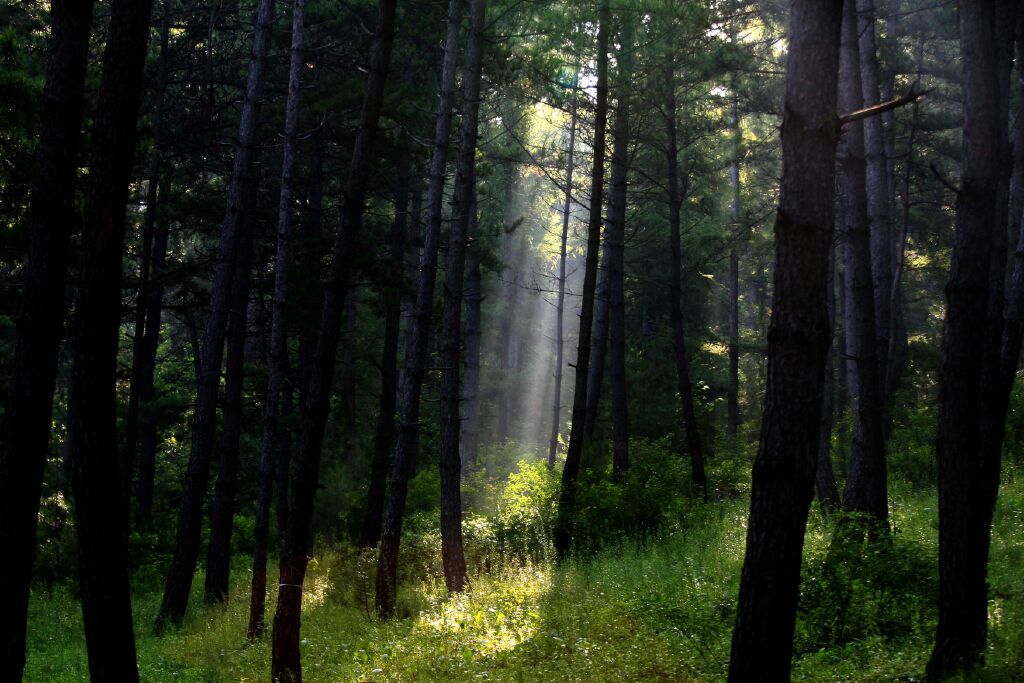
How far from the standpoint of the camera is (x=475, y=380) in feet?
72.7

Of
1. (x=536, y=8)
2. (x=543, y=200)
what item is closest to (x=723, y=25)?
(x=536, y=8)

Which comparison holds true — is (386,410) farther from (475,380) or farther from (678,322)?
(678,322)

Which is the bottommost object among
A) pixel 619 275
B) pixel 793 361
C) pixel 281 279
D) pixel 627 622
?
pixel 627 622

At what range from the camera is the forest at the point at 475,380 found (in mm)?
6809

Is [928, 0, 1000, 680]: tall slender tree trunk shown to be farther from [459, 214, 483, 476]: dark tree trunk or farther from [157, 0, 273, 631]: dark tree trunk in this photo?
[459, 214, 483, 476]: dark tree trunk

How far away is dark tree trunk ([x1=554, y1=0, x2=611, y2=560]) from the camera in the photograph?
15570 millimetres

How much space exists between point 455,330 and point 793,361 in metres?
8.98

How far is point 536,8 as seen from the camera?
14.6 metres

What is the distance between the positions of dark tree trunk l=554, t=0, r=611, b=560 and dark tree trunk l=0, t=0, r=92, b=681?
9330 millimetres

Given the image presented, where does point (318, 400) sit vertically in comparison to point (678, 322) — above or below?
below

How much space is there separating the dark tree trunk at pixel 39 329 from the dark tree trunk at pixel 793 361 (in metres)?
5.51

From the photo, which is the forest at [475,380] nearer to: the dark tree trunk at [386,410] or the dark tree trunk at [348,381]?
the dark tree trunk at [386,410]

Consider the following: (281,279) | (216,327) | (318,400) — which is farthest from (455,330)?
(318,400)

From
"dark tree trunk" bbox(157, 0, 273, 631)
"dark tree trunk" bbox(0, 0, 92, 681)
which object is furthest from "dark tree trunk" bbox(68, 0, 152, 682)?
"dark tree trunk" bbox(157, 0, 273, 631)
